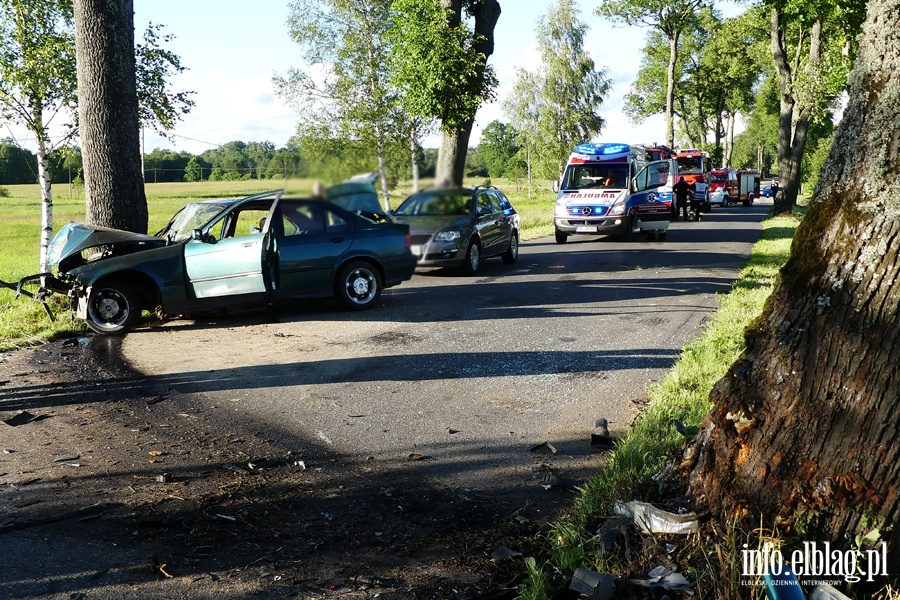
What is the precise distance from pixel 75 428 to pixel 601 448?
4714 millimetres

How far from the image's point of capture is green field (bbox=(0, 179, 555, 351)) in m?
1.16

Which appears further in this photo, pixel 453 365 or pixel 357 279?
pixel 453 365

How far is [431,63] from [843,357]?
304 cm

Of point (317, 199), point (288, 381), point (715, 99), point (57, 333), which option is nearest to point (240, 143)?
point (317, 199)

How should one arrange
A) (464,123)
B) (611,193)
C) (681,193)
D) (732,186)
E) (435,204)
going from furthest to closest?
1. (732,186)
2. (681,193)
3. (611,193)
4. (464,123)
5. (435,204)

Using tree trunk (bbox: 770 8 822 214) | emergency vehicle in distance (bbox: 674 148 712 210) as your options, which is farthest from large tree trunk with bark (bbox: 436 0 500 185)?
emergency vehicle in distance (bbox: 674 148 712 210)

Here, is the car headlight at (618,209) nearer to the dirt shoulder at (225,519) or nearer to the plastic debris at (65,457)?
the dirt shoulder at (225,519)

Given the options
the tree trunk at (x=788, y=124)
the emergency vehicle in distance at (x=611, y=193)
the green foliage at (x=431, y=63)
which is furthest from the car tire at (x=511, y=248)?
the tree trunk at (x=788, y=124)

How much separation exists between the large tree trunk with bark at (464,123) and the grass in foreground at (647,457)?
293 centimetres

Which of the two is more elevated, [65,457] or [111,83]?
[111,83]

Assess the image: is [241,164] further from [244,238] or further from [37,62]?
[37,62]

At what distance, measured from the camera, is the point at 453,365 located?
363 inches

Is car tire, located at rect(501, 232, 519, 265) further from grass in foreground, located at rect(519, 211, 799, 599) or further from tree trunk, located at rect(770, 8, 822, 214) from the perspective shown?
tree trunk, located at rect(770, 8, 822, 214)

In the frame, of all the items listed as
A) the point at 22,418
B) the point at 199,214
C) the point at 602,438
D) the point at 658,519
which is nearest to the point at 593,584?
the point at 658,519
